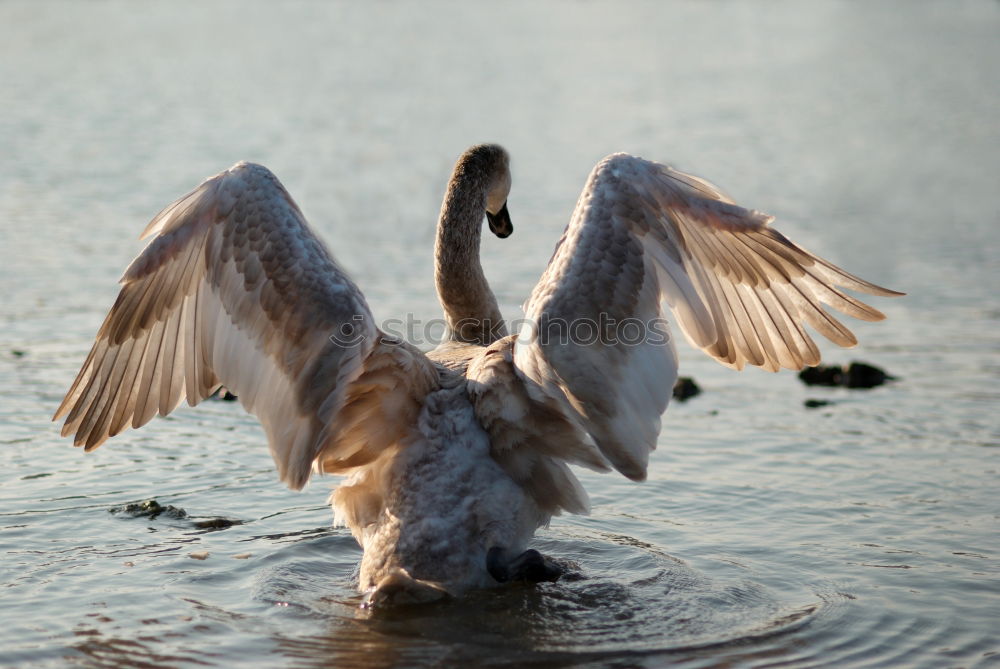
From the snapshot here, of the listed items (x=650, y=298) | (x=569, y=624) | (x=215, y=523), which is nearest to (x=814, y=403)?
(x=650, y=298)

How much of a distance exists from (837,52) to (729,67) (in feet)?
10.8

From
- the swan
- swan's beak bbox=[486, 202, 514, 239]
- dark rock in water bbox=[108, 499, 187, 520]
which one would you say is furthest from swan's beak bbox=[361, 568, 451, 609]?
swan's beak bbox=[486, 202, 514, 239]

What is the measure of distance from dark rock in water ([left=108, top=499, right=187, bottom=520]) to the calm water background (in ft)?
0.25

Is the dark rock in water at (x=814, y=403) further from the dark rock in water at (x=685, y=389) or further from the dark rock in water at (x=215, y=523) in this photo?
the dark rock in water at (x=215, y=523)

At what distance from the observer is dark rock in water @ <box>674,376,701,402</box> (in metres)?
9.10

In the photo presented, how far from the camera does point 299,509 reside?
7.16 meters

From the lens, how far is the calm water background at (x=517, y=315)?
5.53 metres

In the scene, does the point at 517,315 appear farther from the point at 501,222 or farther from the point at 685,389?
the point at 501,222

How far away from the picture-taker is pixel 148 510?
6.81 m

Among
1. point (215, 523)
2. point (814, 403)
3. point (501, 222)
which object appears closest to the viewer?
point (215, 523)

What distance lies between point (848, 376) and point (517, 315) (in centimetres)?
274

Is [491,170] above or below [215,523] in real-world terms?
above

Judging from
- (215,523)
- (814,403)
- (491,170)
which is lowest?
(215,523)

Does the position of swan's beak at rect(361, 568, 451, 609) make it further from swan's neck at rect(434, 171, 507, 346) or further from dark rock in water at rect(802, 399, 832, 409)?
dark rock in water at rect(802, 399, 832, 409)
